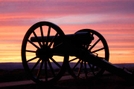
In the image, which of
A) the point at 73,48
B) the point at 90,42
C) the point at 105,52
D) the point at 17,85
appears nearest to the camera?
the point at 17,85

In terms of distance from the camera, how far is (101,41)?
1307 centimetres

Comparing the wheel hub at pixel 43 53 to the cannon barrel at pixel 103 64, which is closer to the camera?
the wheel hub at pixel 43 53

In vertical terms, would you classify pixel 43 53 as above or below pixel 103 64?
above

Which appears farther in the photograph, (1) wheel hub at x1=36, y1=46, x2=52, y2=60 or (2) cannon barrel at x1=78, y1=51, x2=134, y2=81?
(2) cannon barrel at x1=78, y1=51, x2=134, y2=81

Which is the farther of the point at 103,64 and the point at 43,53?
the point at 103,64

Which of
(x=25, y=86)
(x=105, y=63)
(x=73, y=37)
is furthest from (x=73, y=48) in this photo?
(x=25, y=86)

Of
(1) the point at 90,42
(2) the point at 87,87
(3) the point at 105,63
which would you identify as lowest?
(2) the point at 87,87

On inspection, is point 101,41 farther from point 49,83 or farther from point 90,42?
point 49,83

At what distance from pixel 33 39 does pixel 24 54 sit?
1.17 metres

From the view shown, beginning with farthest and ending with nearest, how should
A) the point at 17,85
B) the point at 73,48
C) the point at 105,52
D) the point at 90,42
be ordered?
the point at 105,52, the point at 90,42, the point at 73,48, the point at 17,85

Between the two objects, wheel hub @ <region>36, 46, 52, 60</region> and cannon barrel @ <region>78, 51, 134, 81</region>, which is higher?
wheel hub @ <region>36, 46, 52, 60</region>

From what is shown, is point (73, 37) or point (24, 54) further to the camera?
point (73, 37)

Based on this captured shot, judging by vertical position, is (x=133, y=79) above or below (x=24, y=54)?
below

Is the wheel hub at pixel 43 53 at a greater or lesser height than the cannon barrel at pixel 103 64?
greater
